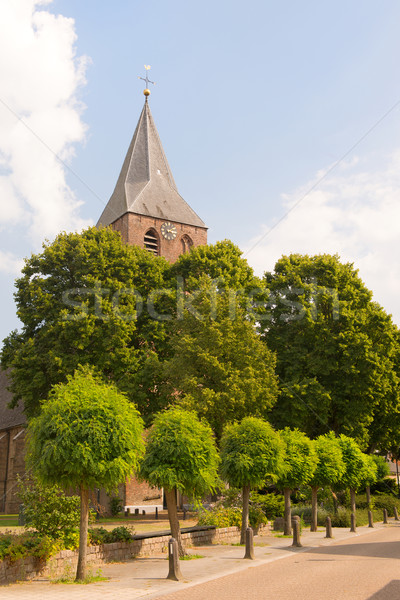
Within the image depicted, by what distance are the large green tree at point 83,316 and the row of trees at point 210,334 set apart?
69 mm

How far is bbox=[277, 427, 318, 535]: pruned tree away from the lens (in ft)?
66.6

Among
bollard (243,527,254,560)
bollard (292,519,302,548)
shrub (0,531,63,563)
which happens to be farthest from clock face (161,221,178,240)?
shrub (0,531,63,563)

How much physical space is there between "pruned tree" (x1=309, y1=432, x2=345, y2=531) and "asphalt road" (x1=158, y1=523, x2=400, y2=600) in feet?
21.2

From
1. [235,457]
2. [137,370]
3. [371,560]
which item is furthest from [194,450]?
[137,370]

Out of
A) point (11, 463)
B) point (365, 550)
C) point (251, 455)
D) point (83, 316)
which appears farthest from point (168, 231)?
point (365, 550)

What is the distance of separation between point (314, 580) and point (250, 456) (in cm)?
658

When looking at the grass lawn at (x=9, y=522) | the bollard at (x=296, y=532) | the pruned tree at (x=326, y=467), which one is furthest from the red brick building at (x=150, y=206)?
the bollard at (x=296, y=532)

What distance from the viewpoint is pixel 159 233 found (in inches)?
1865

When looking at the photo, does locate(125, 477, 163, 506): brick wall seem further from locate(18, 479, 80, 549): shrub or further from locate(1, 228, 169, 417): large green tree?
locate(18, 479, 80, 549): shrub

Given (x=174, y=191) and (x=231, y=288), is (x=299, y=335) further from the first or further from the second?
(x=174, y=191)

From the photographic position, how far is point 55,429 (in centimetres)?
1102

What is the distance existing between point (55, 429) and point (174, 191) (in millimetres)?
43476

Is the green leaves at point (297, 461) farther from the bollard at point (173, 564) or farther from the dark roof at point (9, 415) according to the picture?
the dark roof at point (9, 415)

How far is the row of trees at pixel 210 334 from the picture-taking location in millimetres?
26781
